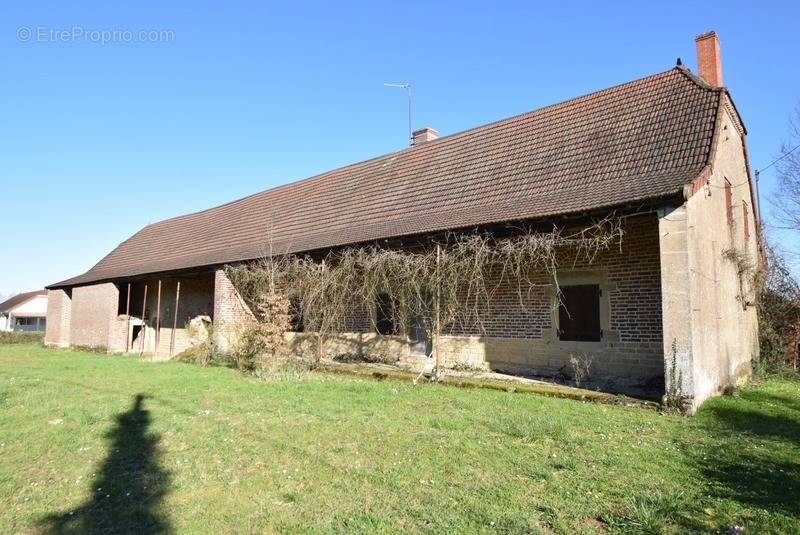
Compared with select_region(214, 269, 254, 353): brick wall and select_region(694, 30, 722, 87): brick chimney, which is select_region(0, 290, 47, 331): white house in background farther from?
select_region(694, 30, 722, 87): brick chimney

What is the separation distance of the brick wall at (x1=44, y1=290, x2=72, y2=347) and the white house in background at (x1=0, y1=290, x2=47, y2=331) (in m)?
42.3

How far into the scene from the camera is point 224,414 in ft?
23.7

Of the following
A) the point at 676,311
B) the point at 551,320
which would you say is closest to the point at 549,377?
the point at 551,320

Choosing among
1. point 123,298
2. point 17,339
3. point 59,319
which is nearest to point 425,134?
point 123,298

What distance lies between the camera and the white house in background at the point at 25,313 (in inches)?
2352

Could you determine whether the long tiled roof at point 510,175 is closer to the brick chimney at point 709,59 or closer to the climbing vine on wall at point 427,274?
the climbing vine on wall at point 427,274

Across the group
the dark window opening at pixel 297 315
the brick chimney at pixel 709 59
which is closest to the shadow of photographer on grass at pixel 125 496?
the dark window opening at pixel 297 315

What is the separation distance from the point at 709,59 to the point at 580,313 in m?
7.08

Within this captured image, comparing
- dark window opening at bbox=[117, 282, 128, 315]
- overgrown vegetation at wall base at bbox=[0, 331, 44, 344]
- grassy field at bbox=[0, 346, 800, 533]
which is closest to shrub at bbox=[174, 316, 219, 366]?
grassy field at bbox=[0, 346, 800, 533]

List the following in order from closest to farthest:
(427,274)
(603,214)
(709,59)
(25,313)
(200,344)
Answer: (603,214) < (427,274) < (709,59) < (200,344) < (25,313)

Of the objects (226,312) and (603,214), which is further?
(226,312)

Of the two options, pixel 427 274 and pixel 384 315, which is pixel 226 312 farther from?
pixel 427 274

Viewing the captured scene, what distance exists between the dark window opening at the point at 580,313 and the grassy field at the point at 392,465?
8.07ft

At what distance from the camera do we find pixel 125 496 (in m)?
4.23
